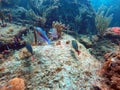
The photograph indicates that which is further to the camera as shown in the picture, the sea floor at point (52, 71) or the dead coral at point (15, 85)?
the sea floor at point (52, 71)

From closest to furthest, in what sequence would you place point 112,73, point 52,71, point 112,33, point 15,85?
point 15,85 → point 52,71 → point 112,73 → point 112,33

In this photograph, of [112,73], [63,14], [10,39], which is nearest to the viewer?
[112,73]

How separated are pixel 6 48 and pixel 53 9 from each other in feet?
13.3

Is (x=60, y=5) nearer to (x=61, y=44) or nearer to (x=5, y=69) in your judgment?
(x=61, y=44)

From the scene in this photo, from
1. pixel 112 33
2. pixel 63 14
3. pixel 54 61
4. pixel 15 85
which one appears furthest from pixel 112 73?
pixel 63 14

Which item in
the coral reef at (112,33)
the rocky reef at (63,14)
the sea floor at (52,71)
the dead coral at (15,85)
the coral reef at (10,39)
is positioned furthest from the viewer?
the rocky reef at (63,14)

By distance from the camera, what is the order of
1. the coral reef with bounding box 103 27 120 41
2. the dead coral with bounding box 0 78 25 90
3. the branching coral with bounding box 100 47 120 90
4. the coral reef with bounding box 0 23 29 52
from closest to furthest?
the dead coral with bounding box 0 78 25 90
the branching coral with bounding box 100 47 120 90
the coral reef with bounding box 0 23 29 52
the coral reef with bounding box 103 27 120 41

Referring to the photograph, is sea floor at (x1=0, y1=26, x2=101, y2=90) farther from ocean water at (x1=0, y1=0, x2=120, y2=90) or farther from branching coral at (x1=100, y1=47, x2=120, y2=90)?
branching coral at (x1=100, y1=47, x2=120, y2=90)

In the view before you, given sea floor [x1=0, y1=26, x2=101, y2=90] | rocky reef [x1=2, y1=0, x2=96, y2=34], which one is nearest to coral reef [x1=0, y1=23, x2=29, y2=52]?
sea floor [x1=0, y1=26, x2=101, y2=90]

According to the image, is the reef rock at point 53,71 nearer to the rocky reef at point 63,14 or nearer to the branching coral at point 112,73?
the branching coral at point 112,73

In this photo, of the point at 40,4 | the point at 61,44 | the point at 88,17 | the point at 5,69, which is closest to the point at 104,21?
the point at 88,17

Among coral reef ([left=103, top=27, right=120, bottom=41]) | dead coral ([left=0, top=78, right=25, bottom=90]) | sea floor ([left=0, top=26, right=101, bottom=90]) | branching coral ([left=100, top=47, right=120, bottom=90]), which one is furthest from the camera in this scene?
coral reef ([left=103, top=27, right=120, bottom=41])

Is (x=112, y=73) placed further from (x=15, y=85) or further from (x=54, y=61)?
(x=15, y=85)

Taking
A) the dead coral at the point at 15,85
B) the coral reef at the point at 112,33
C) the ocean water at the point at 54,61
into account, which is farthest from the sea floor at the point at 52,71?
the coral reef at the point at 112,33
